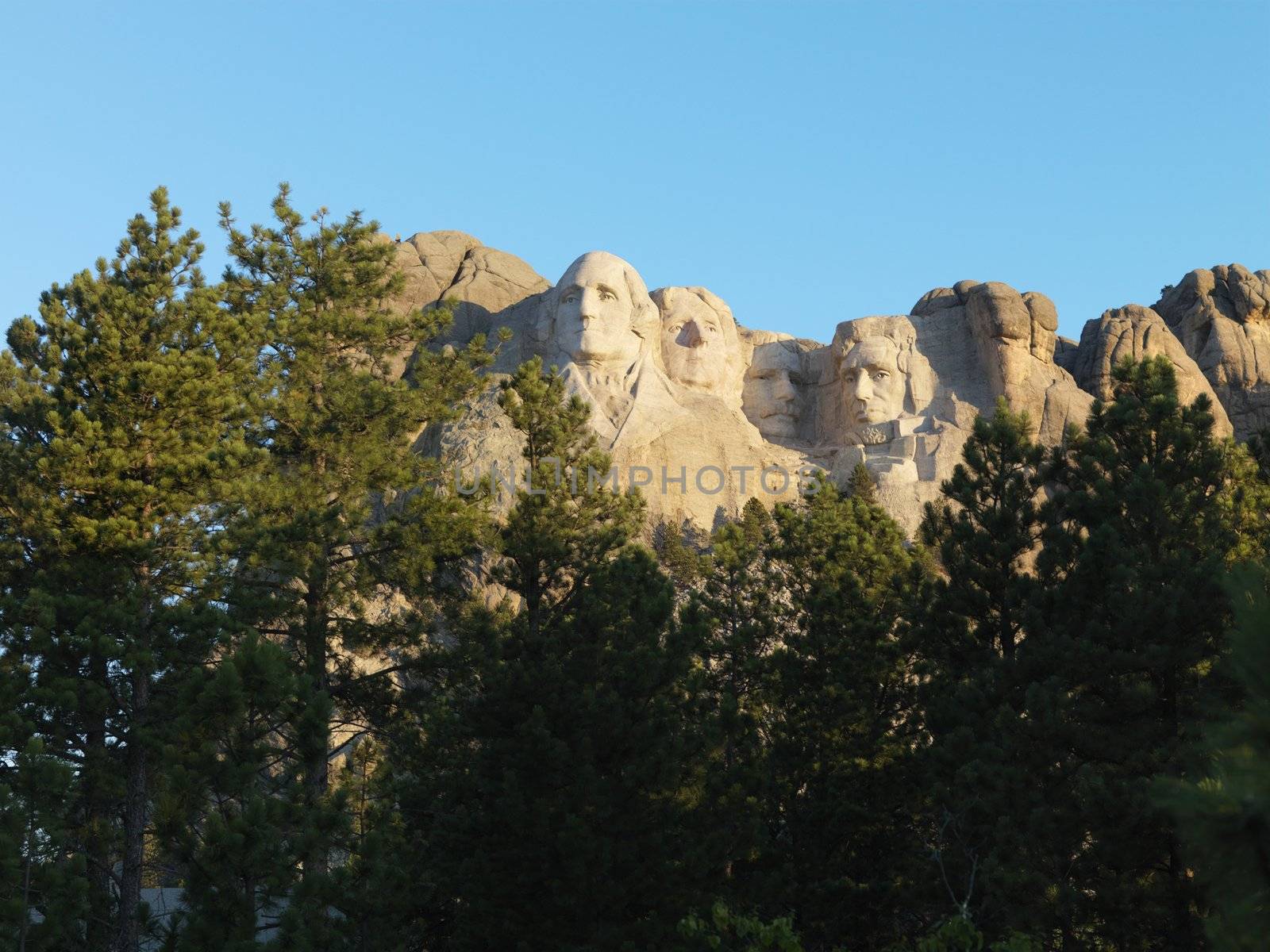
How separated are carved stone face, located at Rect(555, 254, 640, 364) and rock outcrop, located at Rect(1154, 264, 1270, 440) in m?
17.9

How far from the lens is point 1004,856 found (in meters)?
14.9

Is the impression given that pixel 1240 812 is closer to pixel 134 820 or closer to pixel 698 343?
pixel 134 820

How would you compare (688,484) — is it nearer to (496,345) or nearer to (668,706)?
(496,345)

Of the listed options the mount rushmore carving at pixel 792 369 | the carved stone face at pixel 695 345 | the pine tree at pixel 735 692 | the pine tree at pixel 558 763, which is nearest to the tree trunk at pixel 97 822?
the pine tree at pixel 558 763

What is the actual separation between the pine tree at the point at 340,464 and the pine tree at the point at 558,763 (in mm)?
1063

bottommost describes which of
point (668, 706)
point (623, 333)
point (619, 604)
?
point (668, 706)

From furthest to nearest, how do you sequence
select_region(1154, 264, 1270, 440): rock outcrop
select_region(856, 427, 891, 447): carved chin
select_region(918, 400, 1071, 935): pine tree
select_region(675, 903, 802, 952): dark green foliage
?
select_region(1154, 264, 1270, 440): rock outcrop
select_region(856, 427, 891, 447): carved chin
select_region(918, 400, 1071, 935): pine tree
select_region(675, 903, 802, 952): dark green foliage

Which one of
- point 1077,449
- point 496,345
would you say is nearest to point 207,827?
point 1077,449

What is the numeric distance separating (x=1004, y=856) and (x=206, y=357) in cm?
1008

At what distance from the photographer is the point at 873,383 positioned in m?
41.8

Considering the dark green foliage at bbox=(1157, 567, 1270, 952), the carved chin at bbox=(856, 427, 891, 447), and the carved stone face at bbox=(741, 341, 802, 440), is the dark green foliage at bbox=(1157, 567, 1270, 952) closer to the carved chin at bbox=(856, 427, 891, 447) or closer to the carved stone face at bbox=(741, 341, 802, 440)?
the carved chin at bbox=(856, 427, 891, 447)

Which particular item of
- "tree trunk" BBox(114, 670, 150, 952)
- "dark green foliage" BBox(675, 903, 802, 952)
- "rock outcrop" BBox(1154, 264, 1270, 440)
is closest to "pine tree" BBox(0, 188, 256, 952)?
"tree trunk" BBox(114, 670, 150, 952)

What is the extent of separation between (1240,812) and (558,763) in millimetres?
12885

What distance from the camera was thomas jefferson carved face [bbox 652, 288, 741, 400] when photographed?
134ft
